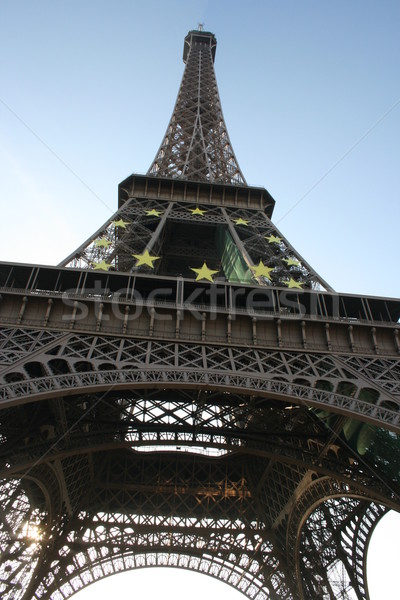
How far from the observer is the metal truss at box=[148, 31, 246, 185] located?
Answer: 3859cm

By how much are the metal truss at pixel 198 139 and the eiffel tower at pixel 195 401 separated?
0.41 m

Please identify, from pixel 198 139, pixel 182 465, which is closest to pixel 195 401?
pixel 182 465

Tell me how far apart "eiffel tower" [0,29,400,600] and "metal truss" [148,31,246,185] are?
41cm

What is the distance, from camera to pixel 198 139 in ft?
144

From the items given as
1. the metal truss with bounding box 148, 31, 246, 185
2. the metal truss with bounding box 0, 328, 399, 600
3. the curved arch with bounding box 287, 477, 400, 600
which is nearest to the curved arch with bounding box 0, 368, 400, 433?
the metal truss with bounding box 0, 328, 399, 600

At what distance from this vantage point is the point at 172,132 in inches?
1698

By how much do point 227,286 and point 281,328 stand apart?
286cm

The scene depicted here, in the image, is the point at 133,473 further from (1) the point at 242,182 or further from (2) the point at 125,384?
(1) the point at 242,182

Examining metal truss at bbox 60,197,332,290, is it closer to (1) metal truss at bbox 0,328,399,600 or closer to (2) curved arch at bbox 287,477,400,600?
(1) metal truss at bbox 0,328,399,600

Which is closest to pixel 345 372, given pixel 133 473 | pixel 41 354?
pixel 41 354

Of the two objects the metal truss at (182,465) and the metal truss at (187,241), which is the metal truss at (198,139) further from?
the metal truss at (182,465)

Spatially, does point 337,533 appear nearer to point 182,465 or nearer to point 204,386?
point 182,465

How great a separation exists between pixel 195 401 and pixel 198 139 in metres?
30.7

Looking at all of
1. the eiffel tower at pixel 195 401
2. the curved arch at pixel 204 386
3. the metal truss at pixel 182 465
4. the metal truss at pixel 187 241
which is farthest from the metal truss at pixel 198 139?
the curved arch at pixel 204 386
